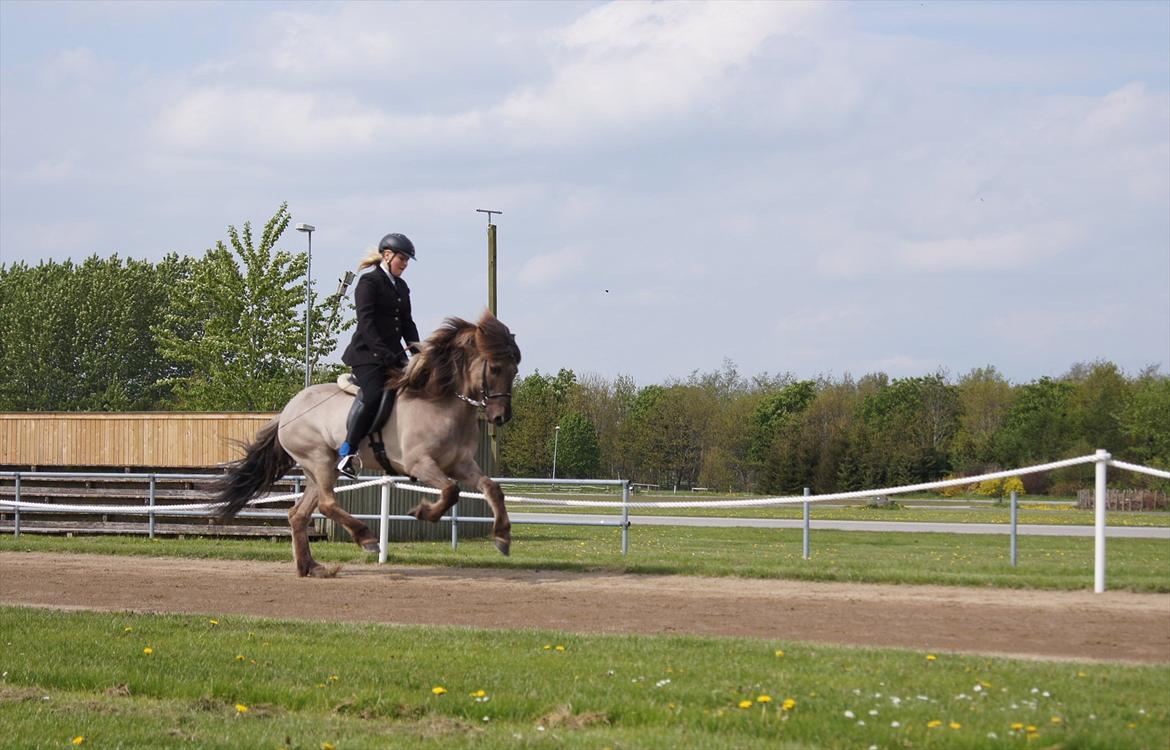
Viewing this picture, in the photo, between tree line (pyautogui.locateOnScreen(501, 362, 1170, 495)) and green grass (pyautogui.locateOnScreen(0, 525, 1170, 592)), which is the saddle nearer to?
green grass (pyautogui.locateOnScreen(0, 525, 1170, 592))

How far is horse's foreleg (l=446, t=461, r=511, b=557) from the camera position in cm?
1248

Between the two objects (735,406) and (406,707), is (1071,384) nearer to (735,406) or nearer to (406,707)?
(735,406)

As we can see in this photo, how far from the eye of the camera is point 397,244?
13539 millimetres

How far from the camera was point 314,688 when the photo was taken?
774 cm

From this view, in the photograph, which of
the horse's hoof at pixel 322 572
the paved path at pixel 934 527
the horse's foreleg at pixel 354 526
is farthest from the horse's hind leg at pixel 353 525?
the paved path at pixel 934 527

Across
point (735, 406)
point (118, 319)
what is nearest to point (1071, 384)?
point (735, 406)

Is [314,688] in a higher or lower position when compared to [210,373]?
lower

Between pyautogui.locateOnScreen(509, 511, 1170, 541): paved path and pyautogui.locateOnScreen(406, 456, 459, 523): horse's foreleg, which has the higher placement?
pyautogui.locateOnScreen(406, 456, 459, 523): horse's foreleg

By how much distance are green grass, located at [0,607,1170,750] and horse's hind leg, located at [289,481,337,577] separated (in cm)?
490

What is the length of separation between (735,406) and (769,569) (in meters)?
79.9

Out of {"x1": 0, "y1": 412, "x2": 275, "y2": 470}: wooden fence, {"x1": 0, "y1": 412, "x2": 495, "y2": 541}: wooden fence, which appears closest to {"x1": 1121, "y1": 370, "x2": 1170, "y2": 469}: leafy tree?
{"x1": 0, "y1": 412, "x2": 495, "y2": 541}: wooden fence

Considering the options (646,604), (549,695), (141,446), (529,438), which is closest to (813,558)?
(646,604)

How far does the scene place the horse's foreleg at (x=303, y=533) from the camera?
14547mm

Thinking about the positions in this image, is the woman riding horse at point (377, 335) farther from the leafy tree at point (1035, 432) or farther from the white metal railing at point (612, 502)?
the leafy tree at point (1035, 432)
